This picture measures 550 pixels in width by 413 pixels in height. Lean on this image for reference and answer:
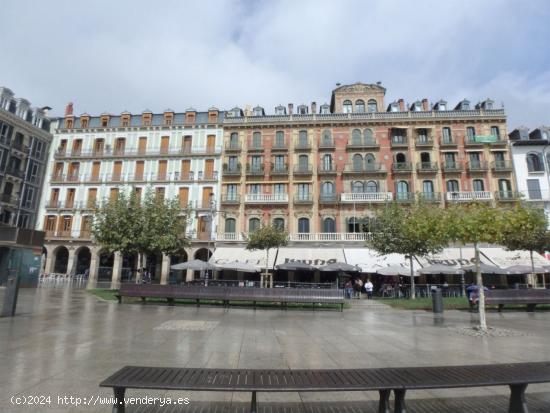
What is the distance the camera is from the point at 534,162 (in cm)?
3231

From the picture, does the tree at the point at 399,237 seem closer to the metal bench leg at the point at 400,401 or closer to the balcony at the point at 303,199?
the balcony at the point at 303,199

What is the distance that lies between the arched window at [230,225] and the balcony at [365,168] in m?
11.9

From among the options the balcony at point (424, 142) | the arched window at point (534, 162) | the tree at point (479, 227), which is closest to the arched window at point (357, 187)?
the balcony at point (424, 142)

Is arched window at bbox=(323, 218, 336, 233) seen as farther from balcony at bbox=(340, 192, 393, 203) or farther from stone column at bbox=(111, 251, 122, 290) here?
stone column at bbox=(111, 251, 122, 290)

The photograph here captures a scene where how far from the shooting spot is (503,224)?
1045cm

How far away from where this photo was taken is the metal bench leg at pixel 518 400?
12.8 ft

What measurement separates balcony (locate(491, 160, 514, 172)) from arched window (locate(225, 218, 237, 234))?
81.6 ft

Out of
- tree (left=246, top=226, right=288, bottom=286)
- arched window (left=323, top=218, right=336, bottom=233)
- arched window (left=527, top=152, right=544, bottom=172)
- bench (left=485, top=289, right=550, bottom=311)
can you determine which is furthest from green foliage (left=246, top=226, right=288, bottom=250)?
arched window (left=527, top=152, right=544, bottom=172)

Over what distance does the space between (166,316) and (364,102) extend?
30.4 m

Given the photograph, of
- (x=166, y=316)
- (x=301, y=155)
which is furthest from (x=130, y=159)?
(x=166, y=316)

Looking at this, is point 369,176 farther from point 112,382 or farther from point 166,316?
point 112,382

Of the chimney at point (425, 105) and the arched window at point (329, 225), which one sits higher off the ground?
the chimney at point (425, 105)

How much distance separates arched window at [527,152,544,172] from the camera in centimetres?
3206

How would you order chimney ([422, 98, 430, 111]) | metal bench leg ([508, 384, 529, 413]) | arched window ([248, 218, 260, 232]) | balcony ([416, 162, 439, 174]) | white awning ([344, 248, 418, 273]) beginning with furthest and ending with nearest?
chimney ([422, 98, 430, 111]) < arched window ([248, 218, 260, 232]) < balcony ([416, 162, 439, 174]) < white awning ([344, 248, 418, 273]) < metal bench leg ([508, 384, 529, 413])
